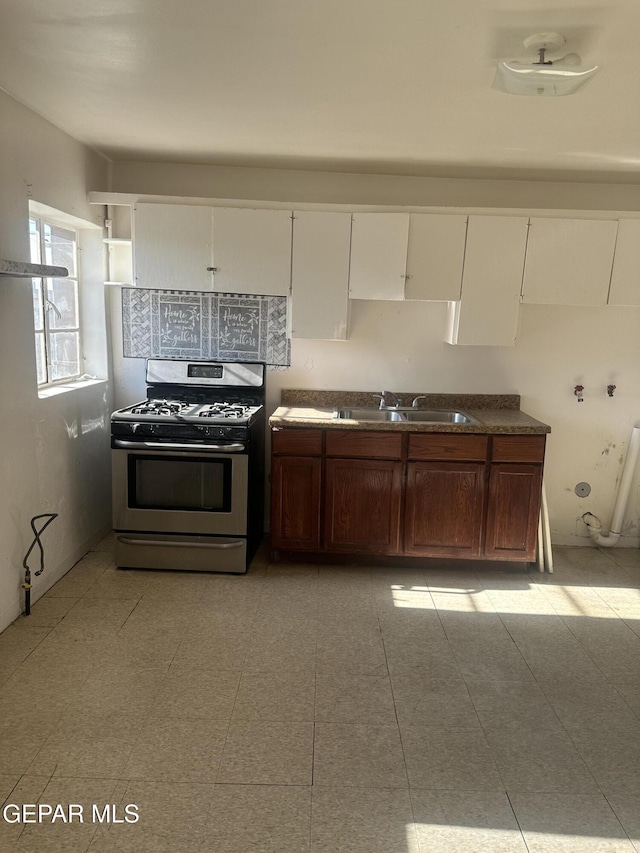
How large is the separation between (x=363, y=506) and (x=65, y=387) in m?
1.82

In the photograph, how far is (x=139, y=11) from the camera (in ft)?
5.87

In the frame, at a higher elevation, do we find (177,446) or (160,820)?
(177,446)

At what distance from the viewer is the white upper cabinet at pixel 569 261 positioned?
3514 millimetres

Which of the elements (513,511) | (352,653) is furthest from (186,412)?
(513,511)

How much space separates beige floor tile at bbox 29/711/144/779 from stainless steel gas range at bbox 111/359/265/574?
1.26 metres

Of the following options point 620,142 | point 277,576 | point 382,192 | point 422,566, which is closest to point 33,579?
point 277,576

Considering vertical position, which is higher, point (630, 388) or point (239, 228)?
point (239, 228)

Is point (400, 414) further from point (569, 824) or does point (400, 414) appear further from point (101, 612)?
point (569, 824)

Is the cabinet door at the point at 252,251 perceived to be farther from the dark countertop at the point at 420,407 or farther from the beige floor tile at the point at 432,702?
the beige floor tile at the point at 432,702

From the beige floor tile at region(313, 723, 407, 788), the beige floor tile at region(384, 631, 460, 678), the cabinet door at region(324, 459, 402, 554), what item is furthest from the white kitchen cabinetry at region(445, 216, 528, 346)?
the beige floor tile at region(313, 723, 407, 788)

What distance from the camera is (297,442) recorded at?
350 centimetres

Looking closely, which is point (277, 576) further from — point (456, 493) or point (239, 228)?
point (239, 228)

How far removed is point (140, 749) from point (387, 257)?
8.99ft

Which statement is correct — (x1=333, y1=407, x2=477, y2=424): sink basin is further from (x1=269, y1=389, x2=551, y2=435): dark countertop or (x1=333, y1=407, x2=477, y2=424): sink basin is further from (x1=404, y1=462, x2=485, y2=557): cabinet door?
(x1=404, y1=462, x2=485, y2=557): cabinet door
